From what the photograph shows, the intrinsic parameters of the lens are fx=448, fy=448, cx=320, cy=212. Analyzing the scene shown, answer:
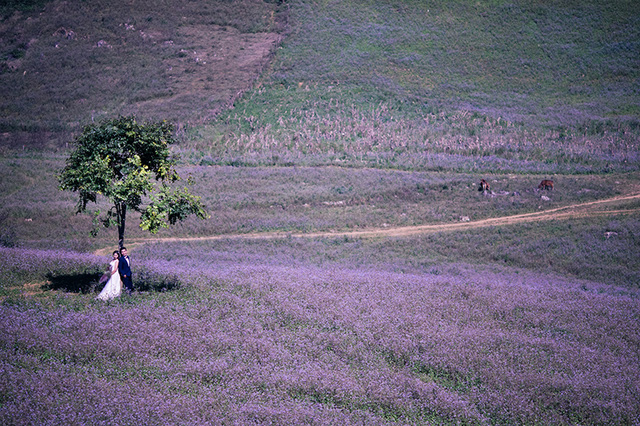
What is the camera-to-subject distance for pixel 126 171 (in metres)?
13.0

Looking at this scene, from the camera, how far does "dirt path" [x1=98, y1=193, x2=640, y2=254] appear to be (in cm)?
2492

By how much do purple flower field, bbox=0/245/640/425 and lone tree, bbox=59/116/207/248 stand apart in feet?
7.54

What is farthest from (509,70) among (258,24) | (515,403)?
(515,403)

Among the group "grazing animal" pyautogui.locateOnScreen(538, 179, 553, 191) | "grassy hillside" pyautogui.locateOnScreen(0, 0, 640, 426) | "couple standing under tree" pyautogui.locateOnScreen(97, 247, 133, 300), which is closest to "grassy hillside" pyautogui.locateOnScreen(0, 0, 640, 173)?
"grassy hillside" pyautogui.locateOnScreen(0, 0, 640, 426)

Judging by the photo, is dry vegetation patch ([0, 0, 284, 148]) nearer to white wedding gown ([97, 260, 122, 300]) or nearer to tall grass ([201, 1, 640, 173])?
tall grass ([201, 1, 640, 173])

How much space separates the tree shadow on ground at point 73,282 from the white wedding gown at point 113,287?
3.37 ft

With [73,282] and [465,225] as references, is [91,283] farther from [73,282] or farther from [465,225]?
[465,225]

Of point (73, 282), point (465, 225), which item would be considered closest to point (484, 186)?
point (465, 225)

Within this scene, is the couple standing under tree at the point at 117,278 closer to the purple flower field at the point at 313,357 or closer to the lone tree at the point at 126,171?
the purple flower field at the point at 313,357

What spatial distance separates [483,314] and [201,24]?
248 feet

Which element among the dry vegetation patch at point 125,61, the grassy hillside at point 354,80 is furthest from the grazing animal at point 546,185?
the dry vegetation patch at point 125,61

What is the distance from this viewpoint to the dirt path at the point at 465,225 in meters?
24.9

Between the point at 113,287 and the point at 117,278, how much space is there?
0.28 m

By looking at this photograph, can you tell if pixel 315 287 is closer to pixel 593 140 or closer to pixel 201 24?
pixel 593 140
